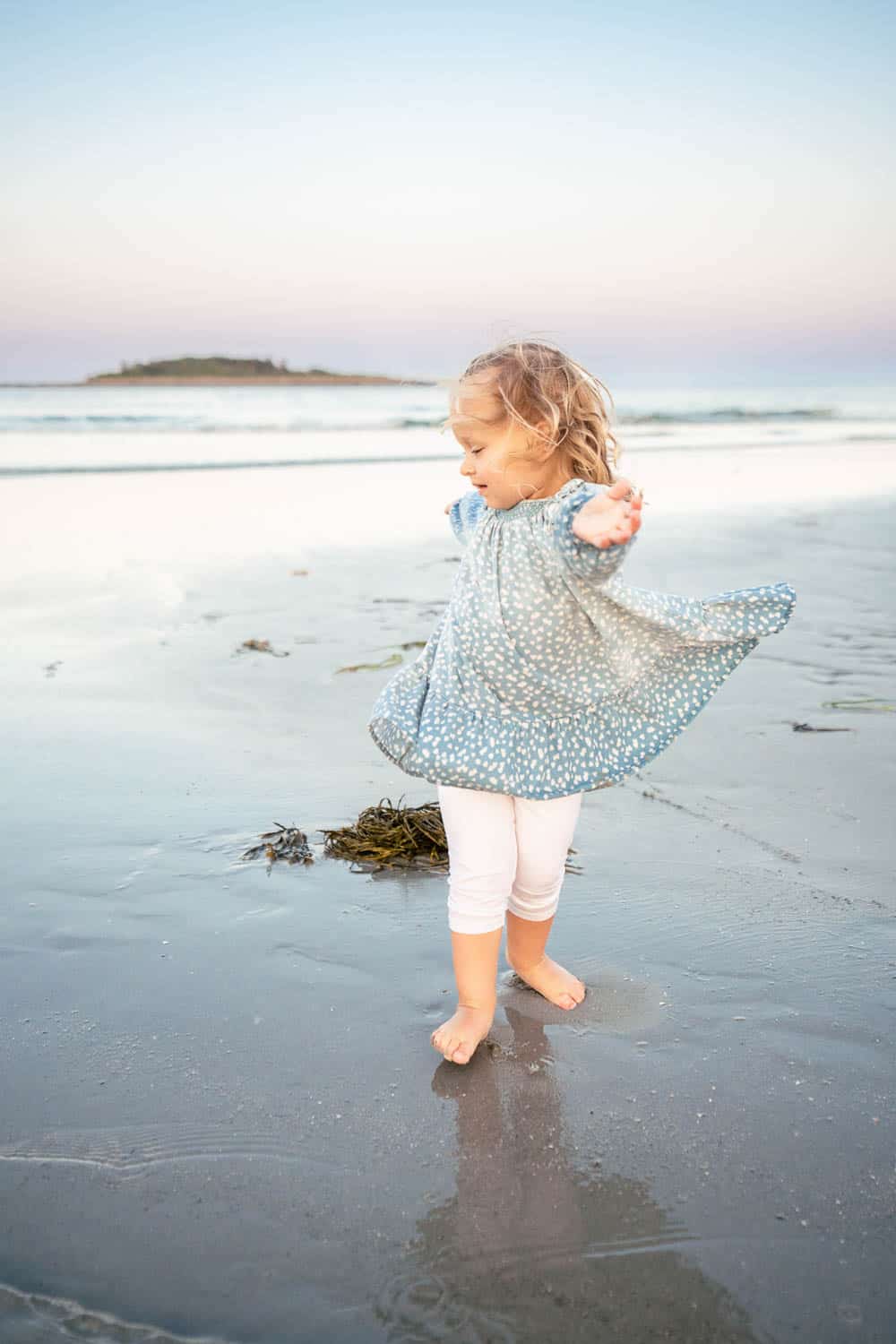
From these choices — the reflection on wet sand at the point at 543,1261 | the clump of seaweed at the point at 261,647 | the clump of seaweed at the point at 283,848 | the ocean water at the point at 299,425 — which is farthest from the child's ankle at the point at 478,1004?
the ocean water at the point at 299,425

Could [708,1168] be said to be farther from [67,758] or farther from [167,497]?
[167,497]

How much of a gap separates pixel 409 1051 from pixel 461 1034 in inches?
4.6

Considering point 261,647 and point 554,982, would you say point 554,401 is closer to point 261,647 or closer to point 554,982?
point 554,982

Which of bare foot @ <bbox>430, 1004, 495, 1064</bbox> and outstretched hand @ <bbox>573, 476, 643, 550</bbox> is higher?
outstretched hand @ <bbox>573, 476, 643, 550</bbox>

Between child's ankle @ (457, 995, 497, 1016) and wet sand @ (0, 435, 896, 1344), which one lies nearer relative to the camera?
wet sand @ (0, 435, 896, 1344)

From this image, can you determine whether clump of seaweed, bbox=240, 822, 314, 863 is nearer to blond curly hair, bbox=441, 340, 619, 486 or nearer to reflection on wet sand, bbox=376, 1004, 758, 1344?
reflection on wet sand, bbox=376, 1004, 758, 1344

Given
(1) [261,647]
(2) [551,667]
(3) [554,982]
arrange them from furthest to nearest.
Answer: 1. (1) [261,647]
2. (3) [554,982]
3. (2) [551,667]

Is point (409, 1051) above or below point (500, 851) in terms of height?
below

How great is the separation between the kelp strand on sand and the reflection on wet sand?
3.66 ft

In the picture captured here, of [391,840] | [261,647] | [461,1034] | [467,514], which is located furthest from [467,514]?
[261,647]

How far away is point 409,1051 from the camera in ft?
7.75

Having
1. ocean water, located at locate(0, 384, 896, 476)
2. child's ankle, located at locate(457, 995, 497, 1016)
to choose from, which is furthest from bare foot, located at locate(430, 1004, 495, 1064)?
ocean water, located at locate(0, 384, 896, 476)

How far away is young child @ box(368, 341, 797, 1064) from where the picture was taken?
2.39 meters

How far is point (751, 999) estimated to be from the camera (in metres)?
2.48
